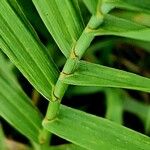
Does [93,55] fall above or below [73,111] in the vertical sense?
below

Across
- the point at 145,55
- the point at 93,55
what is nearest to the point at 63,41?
the point at 93,55

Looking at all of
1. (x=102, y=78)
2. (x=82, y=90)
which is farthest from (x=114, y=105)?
(x=102, y=78)

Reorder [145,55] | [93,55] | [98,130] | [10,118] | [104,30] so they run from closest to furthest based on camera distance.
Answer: [104,30] < [98,130] < [10,118] < [93,55] < [145,55]

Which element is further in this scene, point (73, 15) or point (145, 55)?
point (145, 55)

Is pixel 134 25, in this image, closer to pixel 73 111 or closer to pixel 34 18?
pixel 73 111

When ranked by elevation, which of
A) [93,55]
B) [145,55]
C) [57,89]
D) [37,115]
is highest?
[57,89]

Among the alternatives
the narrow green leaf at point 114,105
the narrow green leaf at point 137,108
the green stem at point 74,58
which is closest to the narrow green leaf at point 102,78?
the green stem at point 74,58
